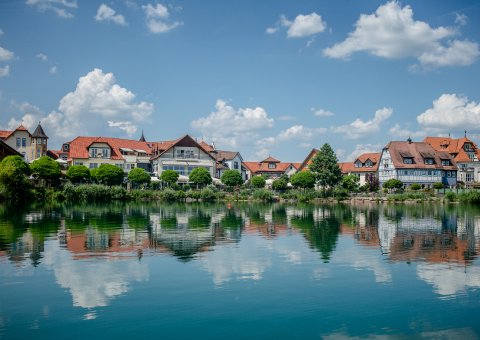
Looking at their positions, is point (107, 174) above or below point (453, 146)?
below

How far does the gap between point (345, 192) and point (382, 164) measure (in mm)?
19965

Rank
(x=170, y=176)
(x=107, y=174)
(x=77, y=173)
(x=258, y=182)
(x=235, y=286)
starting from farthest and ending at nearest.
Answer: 1. (x=258, y=182)
2. (x=170, y=176)
3. (x=107, y=174)
4. (x=77, y=173)
5. (x=235, y=286)

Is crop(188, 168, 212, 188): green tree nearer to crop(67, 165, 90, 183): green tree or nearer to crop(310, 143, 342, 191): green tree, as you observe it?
crop(67, 165, 90, 183): green tree

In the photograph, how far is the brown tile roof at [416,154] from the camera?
87.2 metres

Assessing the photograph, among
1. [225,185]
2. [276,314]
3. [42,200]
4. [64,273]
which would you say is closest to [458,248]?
[276,314]

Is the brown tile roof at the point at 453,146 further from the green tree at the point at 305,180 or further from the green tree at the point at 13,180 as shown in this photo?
the green tree at the point at 13,180

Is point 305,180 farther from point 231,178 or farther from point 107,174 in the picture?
point 107,174

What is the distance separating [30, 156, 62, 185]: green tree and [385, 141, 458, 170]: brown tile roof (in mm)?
58546

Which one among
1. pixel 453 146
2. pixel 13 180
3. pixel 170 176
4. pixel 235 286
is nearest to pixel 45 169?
pixel 13 180

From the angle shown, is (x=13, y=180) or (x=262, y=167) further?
(x=262, y=167)

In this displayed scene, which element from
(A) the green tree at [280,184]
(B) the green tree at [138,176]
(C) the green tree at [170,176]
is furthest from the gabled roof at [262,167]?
(B) the green tree at [138,176]

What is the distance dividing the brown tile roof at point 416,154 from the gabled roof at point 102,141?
1815 inches

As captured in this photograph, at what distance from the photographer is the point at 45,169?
6244 cm

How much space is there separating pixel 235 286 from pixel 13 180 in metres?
46.7
